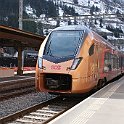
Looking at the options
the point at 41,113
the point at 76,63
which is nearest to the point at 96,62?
the point at 76,63

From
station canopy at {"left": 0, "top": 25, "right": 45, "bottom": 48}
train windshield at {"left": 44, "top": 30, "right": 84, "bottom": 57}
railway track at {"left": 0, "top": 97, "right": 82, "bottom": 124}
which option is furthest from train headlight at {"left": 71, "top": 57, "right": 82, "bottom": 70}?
station canopy at {"left": 0, "top": 25, "right": 45, "bottom": 48}

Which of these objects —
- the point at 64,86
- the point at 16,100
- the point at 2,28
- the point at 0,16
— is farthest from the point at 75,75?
the point at 0,16

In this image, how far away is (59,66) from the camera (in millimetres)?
13055

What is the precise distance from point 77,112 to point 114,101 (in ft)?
9.31

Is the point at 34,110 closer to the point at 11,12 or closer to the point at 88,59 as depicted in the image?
the point at 88,59

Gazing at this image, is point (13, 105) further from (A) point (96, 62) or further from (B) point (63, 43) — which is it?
(A) point (96, 62)

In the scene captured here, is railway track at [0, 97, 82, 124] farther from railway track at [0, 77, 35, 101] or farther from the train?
Answer: railway track at [0, 77, 35, 101]

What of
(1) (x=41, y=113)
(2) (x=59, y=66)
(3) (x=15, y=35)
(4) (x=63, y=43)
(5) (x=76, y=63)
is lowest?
(1) (x=41, y=113)

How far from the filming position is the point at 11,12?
384 feet

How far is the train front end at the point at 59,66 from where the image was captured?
12992 mm

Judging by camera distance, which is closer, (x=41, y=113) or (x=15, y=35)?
(x=41, y=113)

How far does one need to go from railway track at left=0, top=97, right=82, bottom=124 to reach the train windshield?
1875 mm

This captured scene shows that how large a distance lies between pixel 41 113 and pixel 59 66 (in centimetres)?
226

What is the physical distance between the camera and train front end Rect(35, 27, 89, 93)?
512 inches
